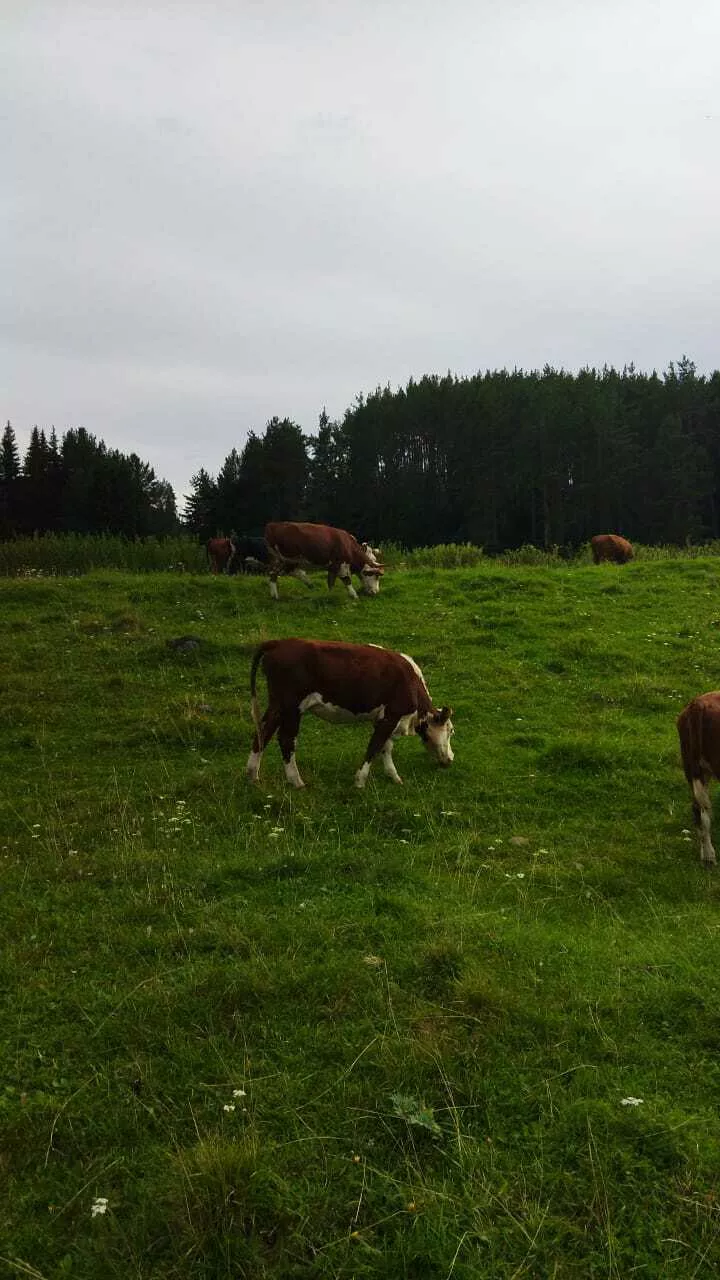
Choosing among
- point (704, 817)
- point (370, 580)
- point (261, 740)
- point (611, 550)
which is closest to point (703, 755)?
point (704, 817)

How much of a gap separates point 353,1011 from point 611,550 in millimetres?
25590

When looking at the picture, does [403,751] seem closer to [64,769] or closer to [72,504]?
[64,769]

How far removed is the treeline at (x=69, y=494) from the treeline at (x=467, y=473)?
170mm

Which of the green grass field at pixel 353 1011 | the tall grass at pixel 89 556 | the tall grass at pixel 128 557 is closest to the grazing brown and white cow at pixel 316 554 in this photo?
the tall grass at pixel 128 557

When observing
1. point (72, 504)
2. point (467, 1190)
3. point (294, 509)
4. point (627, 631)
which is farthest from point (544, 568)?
point (72, 504)

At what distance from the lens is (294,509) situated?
8081 cm

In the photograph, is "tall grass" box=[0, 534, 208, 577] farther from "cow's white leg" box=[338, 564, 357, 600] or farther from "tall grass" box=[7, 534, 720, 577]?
"cow's white leg" box=[338, 564, 357, 600]

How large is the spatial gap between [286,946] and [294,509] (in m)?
76.5

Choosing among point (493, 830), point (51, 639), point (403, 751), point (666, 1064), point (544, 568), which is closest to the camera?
point (666, 1064)

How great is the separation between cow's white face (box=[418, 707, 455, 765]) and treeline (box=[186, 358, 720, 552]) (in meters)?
56.4

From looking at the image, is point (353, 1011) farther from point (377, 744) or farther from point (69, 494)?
point (69, 494)

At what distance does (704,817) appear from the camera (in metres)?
8.39

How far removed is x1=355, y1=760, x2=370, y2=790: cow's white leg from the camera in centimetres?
998

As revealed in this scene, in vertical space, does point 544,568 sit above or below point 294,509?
below
